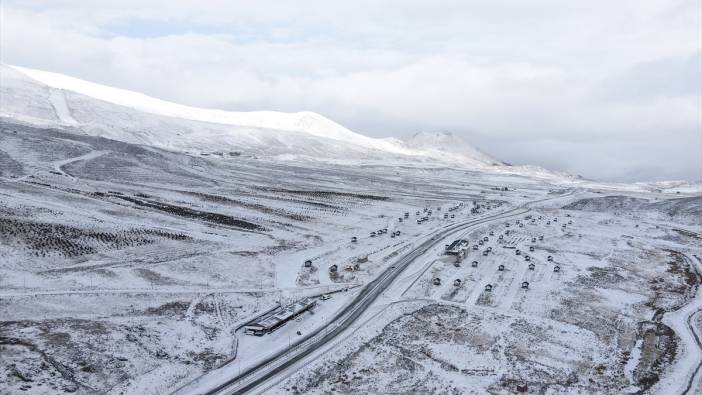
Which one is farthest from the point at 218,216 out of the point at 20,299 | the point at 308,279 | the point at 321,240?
the point at 20,299

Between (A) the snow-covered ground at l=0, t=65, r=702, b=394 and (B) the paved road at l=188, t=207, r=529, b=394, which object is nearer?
(B) the paved road at l=188, t=207, r=529, b=394

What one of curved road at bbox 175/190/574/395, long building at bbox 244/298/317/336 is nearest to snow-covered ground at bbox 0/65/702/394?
long building at bbox 244/298/317/336

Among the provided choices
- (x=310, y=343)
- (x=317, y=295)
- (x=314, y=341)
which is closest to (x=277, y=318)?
(x=314, y=341)

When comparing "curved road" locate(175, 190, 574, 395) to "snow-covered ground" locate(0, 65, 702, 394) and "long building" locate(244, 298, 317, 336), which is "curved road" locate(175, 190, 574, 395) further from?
"long building" locate(244, 298, 317, 336)

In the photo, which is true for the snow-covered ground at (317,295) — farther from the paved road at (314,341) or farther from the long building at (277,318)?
the paved road at (314,341)

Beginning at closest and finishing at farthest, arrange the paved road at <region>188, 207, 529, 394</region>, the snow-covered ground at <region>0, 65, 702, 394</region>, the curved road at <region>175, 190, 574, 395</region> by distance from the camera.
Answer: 1. the curved road at <region>175, 190, 574, 395</region>
2. the paved road at <region>188, 207, 529, 394</region>
3. the snow-covered ground at <region>0, 65, 702, 394</region>

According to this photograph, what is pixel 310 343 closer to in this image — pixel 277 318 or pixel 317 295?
pixel 277 318
